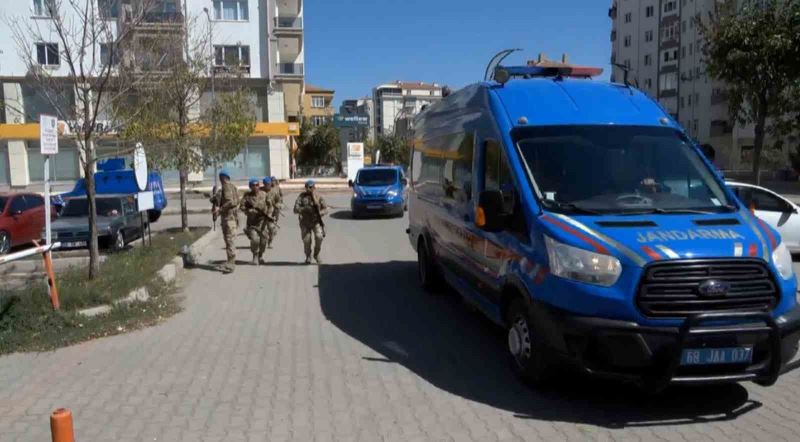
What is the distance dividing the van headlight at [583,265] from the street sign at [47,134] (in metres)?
6.61

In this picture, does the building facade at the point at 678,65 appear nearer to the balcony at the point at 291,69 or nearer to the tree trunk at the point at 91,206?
the balcony at the point at 291,69

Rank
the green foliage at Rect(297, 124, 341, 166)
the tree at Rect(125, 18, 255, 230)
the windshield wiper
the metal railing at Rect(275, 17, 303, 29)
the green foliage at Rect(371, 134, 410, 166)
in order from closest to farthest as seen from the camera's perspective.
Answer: the windshield wiper < the tree at Rect(125, 18, 255, 230) < the metal railing at Rect(275, 17, 303, 29) < the green foliage at Rect(371, 134, 410, 166) < the green foliage at Rect(297, 124, 341, 166)

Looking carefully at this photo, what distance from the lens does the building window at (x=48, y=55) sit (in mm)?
10203

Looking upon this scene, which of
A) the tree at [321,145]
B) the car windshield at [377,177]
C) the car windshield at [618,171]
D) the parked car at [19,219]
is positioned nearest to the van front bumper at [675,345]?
the car windshield at [618,171]

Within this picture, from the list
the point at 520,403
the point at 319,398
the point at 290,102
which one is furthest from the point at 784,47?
the point at 290,102

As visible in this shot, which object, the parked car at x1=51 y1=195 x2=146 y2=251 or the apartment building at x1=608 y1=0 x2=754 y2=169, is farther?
the apartment building at x1=608 y1=0 x2=754 y2=169

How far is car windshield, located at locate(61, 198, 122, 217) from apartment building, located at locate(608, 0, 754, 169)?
49685mm

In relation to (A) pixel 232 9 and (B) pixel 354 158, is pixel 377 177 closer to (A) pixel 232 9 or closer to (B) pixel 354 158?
(B) pixel 354 158

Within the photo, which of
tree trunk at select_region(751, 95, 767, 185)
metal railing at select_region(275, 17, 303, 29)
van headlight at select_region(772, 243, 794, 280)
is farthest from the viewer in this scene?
metal railing at select_region(275, 17, 303, 29)

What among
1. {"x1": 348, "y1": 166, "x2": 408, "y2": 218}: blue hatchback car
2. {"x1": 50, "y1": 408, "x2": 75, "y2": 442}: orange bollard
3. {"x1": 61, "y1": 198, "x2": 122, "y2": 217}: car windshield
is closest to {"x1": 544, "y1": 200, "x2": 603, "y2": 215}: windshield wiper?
{"x1": 50, "y1": 408, "x2": 75, "y2": 442}: orange bollard

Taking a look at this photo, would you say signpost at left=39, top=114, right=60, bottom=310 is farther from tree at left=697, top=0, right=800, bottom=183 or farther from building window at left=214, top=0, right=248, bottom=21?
building window at left=214, top=0, right=248, bottom=21

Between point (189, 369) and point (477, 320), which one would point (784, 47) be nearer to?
point (477, 320)

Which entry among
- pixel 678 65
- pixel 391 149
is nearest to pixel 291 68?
pixel 391 149

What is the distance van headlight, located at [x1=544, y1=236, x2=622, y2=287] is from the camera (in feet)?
15.5
